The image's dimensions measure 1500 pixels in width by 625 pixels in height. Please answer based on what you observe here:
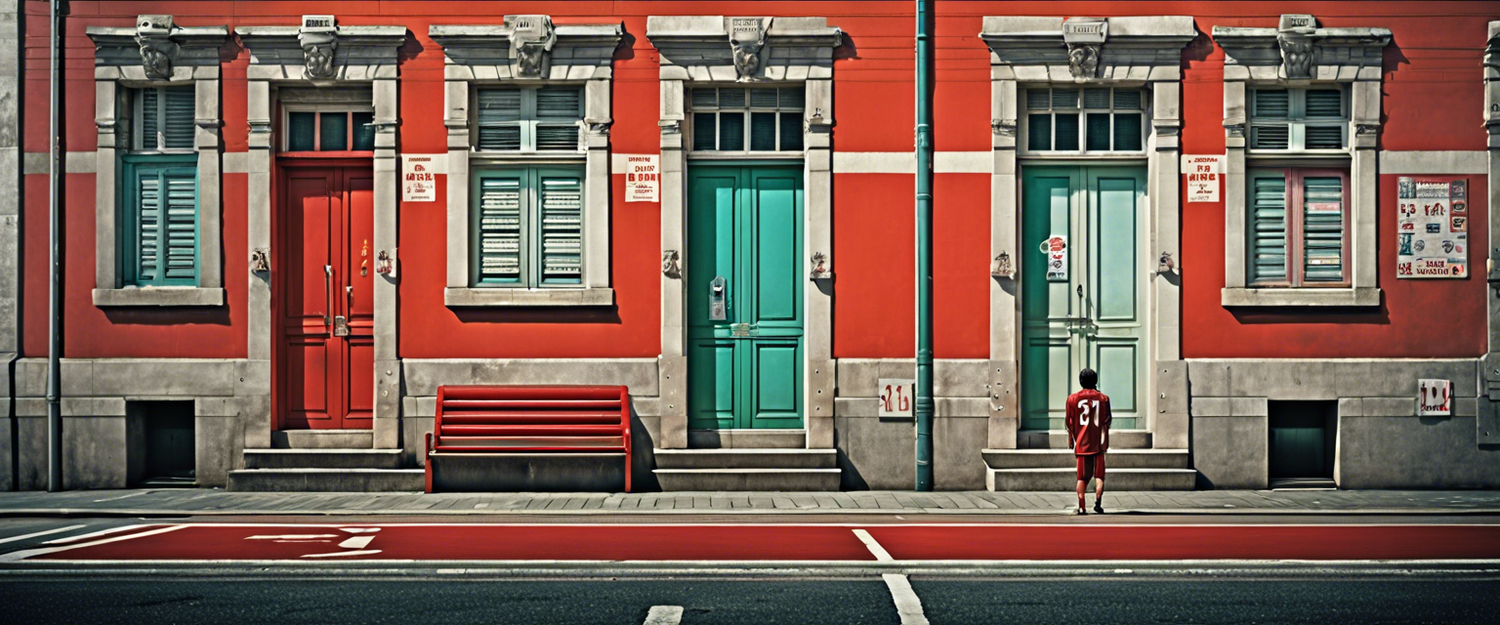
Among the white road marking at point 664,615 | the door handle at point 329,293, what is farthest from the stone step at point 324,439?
the white road marking at point 664,615

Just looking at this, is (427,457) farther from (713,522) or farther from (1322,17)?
(1322,17)

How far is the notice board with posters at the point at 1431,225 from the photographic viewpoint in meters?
14.9

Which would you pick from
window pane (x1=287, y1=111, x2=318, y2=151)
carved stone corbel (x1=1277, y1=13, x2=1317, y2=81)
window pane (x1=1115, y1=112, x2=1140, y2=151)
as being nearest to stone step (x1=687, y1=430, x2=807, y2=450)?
window pane (x1=1115, y1=112, x2=1140, y2=151)

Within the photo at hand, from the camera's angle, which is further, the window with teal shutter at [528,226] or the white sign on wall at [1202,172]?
the window with teal shutter at [528,226]

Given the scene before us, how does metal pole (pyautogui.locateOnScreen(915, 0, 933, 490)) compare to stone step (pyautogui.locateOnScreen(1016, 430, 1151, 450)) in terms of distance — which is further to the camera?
stone step (pyautogui.locateOnScreen(1016, 430, 1151, 450))

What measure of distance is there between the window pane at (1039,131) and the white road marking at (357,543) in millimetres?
8380

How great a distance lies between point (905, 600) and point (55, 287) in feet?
36.5

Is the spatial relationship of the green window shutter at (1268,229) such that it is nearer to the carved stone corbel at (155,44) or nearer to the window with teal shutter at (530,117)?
the window with teal shutter at (530,117)

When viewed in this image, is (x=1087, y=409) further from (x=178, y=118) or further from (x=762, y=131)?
(x=178, y=118)

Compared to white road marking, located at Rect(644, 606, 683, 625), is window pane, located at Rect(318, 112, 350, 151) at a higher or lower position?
higher

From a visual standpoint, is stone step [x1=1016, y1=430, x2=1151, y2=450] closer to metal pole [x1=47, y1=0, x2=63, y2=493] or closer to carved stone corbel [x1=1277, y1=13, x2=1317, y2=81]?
carved stone corbel [x1=1277, y1=13, x2=1317, y2=81]

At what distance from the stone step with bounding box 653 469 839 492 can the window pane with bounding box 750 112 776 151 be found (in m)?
3.61

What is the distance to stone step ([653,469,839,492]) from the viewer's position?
574 inches

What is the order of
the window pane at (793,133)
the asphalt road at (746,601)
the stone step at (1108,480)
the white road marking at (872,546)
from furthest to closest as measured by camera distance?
the window pane at (793,133), the stone step at (1108,480), the white road marking at (872,546), the asphalt road at (746,601)
